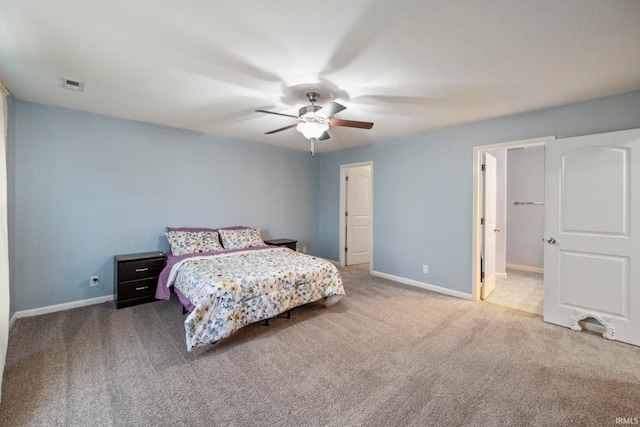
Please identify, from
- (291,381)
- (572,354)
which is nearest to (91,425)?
(291,381)

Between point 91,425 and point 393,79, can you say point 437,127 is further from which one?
point 91,425

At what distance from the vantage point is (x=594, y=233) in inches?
106

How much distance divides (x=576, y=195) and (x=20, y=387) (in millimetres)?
5052

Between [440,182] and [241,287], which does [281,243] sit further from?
[440,182]

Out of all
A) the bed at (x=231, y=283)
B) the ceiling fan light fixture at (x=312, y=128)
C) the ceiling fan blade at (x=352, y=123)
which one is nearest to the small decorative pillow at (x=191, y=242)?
the bed at (x=231, y=283)

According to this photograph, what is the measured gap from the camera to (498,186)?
5027 millimetres

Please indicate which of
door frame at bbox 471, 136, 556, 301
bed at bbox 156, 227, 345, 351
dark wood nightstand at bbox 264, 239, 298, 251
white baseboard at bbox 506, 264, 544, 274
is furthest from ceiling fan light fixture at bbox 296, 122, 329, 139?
white baseboard at bbox 506, 264, 544, 274

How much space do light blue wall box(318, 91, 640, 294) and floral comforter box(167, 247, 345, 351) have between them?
5.62 ft

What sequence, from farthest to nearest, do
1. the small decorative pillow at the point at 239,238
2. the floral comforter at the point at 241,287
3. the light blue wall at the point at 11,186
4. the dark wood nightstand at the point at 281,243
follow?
the dark wood nightstand at the point at 281,243 < the small decorative pillow at the point at 239,238 < the light blue wall at the point at 11,186 < the floral comforter at the point at 241,287

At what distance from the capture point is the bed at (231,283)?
7.80 ft

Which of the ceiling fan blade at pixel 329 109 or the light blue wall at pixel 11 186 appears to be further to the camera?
the light blue wall at pixel 11 186

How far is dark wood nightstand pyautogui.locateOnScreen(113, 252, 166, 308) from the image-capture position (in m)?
3.27

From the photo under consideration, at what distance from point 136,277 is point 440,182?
436cm

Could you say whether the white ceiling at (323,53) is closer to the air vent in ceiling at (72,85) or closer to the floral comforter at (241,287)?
the air vent in ceiling at (72,85)
